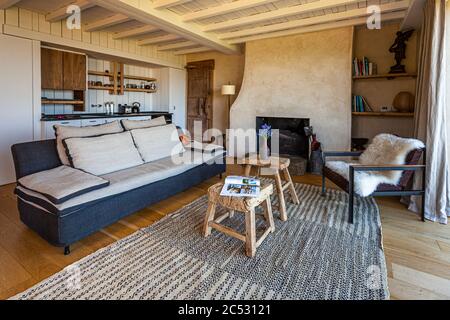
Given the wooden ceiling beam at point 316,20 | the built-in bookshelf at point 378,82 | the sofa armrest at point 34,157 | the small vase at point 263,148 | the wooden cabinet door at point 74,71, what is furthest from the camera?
the wooden cabinet door at point 74,71

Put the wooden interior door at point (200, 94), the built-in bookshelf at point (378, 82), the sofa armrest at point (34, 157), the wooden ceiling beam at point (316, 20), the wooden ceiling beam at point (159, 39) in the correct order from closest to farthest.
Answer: the sofa armrest at point (34, 157), the wooden ceiling beam at point (316, 20), the built-in bookshelf at point (378, 82), the wooden ceiling beam at point (159, 39), the wooden interior door at point (200, 94)

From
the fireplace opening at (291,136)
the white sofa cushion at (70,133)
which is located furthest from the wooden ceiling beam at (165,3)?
the fireplace opening at (291,136)

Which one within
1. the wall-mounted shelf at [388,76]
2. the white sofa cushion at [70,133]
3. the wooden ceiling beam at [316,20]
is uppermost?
the wooden ceiling beam at [316,20]

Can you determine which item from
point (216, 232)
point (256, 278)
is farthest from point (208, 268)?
point (216, 232)

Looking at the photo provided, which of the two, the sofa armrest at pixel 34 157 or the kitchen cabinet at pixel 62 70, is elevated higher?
the kitchen cabinet at pixel 62 70

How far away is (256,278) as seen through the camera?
5.82 feet

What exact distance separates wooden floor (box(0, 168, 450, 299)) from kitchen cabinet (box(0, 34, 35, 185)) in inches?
49.8

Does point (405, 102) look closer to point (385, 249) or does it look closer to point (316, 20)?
point (316, 20)

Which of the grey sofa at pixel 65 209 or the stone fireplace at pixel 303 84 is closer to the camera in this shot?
the grey sofa at pixel 65 209

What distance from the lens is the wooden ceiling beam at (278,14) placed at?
3385mm

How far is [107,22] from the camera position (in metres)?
4.27

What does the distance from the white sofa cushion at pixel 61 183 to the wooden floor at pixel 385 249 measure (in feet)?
1.46

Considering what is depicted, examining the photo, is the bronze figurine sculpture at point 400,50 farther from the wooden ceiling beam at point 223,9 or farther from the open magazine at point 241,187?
the open magazine at point 241,187
